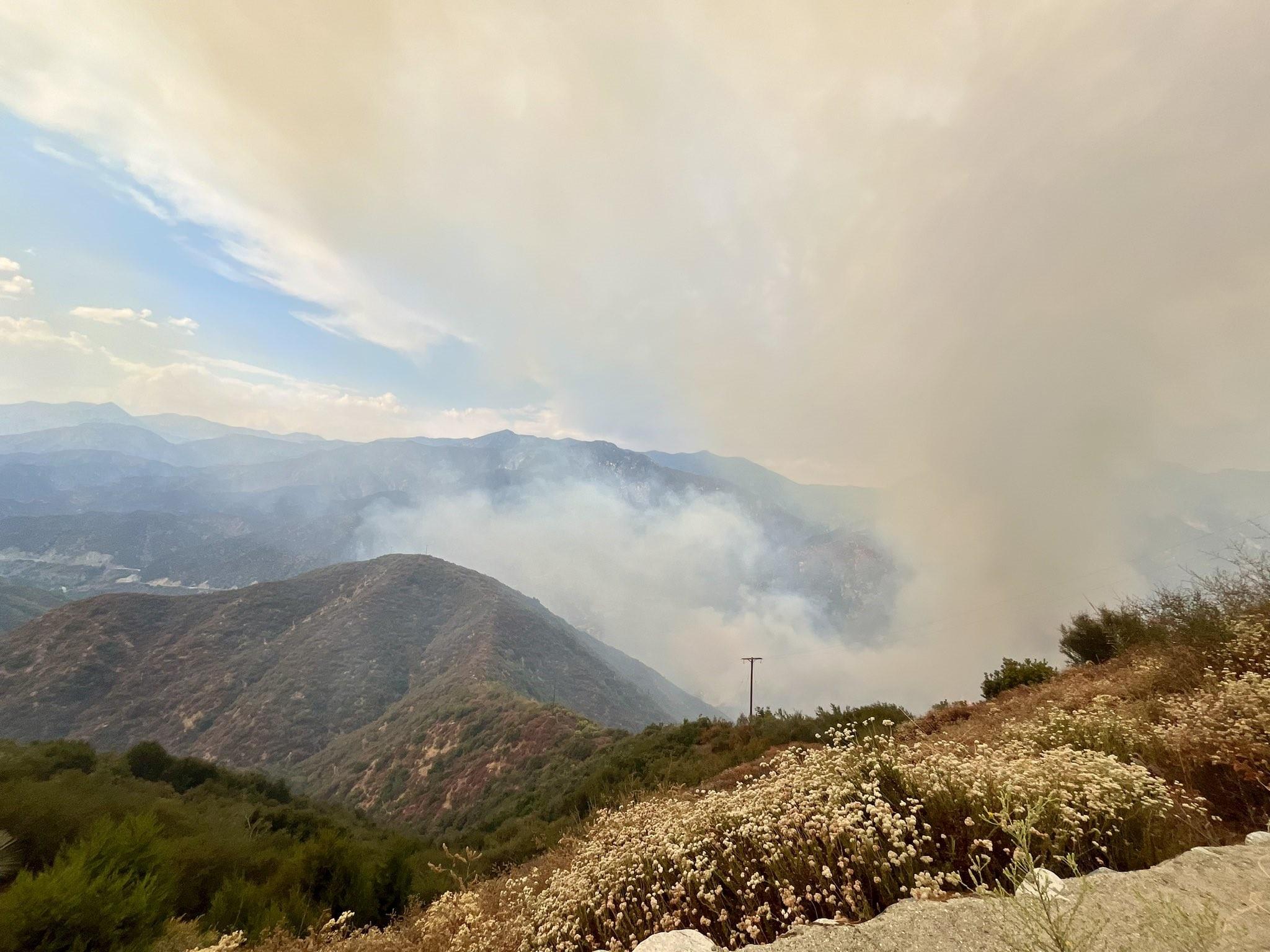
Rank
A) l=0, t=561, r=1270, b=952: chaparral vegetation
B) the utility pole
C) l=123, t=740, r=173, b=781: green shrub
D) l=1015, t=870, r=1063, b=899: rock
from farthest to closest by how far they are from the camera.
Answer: the utility pole → l=123, t=740, r=173, b=781: green shrub → l=0, t=561, r=1270, b=952: chaparral vegetation → l=1015, t=870, r=1063, b=899: rock

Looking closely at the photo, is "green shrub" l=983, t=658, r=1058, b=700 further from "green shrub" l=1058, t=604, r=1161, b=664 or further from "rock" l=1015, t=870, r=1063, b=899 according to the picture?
"rock" l=1015, t=870, r=1063, b=899

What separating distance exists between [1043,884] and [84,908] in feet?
26.7

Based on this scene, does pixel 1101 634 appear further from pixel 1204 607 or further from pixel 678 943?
pixel 678 943

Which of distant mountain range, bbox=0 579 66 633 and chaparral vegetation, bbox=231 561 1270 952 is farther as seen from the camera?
distant mountain range, bbox=0 579 66 633

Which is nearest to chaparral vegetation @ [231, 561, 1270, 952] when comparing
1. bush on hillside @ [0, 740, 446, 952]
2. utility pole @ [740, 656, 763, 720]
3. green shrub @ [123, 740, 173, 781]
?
bush on hillside @ [0, 740, 446, 952]

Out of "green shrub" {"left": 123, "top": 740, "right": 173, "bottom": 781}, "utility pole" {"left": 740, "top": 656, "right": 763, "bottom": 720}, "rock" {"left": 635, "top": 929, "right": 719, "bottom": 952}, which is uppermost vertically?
"rock" {"left": 635, "top": 929, "right": 719, "bottom": 952}

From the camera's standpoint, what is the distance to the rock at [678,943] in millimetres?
3576

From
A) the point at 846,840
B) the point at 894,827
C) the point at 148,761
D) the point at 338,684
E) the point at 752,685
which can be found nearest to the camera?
the point at 894,827

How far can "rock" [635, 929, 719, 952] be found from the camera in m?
3.58

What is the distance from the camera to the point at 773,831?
4.58 metres

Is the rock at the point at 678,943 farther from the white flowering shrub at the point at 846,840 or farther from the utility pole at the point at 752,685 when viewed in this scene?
the utility pole at the point at 752,685

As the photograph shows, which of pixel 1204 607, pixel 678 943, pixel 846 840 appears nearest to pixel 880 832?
pixel 846 840

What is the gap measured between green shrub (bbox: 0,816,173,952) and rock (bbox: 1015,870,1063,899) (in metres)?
7.78

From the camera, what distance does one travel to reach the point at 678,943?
3662 millimetres
